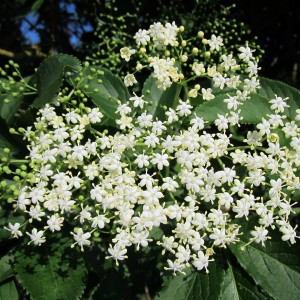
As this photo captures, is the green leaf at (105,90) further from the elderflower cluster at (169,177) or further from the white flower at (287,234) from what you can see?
the white flower at (287,234)

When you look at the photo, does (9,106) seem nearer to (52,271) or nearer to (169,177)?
(52,271)

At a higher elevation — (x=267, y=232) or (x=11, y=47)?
(x=11, y=47)

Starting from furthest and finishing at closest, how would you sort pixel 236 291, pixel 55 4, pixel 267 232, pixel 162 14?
1. pixel 55 4
2. pixel 162 14
3. pixel 236 291
4. pixel 267 232

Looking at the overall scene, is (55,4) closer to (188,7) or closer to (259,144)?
(188,7)

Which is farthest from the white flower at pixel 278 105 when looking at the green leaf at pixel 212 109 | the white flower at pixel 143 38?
the white flower at pixel 143 38

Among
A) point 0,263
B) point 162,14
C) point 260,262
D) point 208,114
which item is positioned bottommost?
point 0,263

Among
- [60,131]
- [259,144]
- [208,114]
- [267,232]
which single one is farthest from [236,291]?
[60,131]
